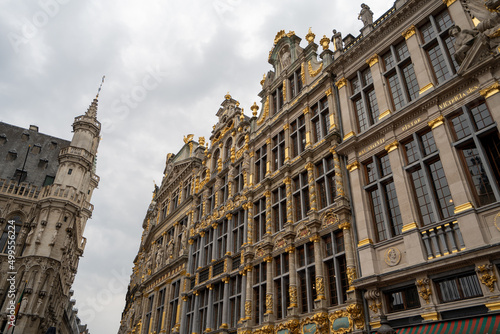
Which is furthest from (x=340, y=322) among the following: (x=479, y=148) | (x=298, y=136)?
(x=298, y=136)

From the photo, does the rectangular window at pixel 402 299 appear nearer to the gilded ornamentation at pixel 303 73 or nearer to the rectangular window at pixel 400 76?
the rectangular window at pixel 400 76

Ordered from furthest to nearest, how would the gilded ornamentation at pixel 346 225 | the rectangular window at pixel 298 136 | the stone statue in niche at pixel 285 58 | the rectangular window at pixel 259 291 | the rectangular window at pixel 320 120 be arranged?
the stone statue in niche at pixel 285 58 < the rectangular window at pixel 298 136 < the rectangular window at pixel 320 120 < the rectangular window at pixel 259 291 < the gilded ornamentation at pixel 346 225

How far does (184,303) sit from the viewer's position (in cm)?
2834

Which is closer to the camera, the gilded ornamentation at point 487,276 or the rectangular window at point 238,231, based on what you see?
the gilded ornamentation at point 487,276

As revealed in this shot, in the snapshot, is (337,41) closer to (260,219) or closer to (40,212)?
(260,219)

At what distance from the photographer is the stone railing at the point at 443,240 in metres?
13.3

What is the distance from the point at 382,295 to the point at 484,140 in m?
6.95

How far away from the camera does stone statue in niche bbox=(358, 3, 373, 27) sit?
21391 millimetres

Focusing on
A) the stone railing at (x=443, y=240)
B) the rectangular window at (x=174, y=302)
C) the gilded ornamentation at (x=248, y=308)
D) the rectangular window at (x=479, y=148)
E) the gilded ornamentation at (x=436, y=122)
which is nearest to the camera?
the stone railing at (x=443, y=240)

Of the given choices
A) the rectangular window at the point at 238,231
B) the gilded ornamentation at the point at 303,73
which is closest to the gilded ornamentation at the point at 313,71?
the gilded ornamentation at the point at 303,73

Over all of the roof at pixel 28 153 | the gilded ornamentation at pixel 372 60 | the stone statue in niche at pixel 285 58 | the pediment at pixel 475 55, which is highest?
the roof at pixel 28 153

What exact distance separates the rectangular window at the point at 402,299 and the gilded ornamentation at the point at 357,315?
114 cm

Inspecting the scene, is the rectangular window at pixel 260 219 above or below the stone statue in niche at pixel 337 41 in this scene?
below

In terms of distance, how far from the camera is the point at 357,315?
604 inches
